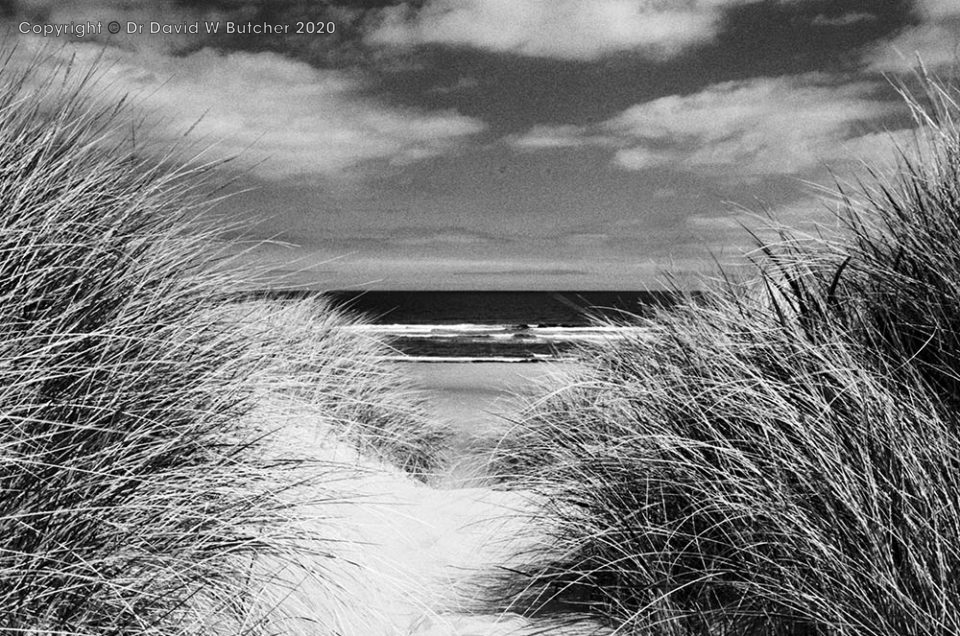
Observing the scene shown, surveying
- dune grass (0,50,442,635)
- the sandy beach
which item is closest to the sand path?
dune grass (0,50,442,635)

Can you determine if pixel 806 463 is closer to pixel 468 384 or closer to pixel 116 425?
pixel 116 425

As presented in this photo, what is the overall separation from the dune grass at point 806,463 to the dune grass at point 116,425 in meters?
1.11

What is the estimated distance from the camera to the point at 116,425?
6.73 ft

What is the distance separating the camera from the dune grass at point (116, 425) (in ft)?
5.74

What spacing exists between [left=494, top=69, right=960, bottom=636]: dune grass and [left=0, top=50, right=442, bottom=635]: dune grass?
3.64ft

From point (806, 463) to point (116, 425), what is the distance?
1.98m

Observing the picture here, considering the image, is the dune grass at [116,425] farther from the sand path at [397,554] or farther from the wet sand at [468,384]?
the wet sand at [468,384]

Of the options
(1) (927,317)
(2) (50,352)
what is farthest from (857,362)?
(2) (50,352)

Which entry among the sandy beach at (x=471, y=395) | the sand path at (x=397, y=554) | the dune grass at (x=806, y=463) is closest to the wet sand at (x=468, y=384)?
the sandy beach at (x=471, y=395)

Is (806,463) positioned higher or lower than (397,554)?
higher

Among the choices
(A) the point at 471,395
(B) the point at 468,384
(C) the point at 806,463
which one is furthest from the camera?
(B) the point at 468,384

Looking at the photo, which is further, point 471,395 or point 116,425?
point 471,395

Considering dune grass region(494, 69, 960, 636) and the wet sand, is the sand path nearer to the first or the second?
dune grass region(494, 69, 960, 636)

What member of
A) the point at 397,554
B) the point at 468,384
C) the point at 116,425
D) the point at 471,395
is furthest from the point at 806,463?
the point at 468,384
